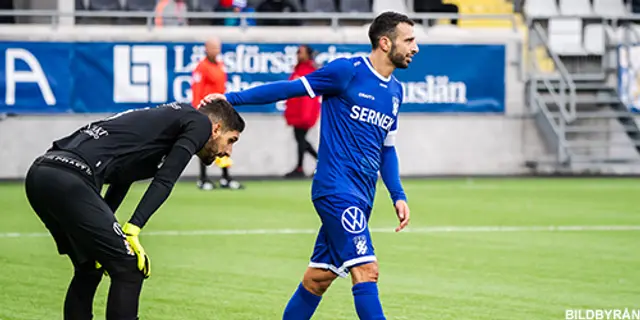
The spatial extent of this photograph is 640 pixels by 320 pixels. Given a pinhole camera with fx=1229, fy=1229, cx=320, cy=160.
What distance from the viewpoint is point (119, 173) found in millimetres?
6578

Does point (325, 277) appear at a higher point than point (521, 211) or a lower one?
higher

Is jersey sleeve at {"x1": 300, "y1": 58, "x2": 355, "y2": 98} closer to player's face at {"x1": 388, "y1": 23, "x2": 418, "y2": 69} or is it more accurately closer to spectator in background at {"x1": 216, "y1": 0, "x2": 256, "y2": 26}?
player's face at {"x1": 388, "y1": 23, "x2": 418, "y2": 69}

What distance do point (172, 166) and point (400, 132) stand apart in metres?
19.3

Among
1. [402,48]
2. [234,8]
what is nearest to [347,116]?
[402,48]

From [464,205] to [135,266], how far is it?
41.7ft

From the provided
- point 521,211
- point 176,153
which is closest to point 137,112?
point 176,153

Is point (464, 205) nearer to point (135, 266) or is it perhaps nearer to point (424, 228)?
point (424, 228)

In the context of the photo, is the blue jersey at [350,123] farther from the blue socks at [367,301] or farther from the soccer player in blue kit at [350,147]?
the blue socks at [367,301]

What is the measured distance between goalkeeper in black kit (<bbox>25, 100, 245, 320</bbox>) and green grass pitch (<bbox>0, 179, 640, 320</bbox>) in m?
2.41

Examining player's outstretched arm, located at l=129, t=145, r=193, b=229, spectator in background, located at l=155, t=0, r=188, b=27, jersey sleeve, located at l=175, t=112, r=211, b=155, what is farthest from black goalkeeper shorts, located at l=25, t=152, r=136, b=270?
spectator in background, located at l=155, t=0, r=188, b=27

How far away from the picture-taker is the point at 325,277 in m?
7.41

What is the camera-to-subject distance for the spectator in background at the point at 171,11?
1010 inches

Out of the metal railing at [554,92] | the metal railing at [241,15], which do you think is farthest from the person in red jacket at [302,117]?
the metal railing at [554,92]

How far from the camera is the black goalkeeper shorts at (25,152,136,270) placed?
6.33 metres
